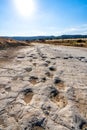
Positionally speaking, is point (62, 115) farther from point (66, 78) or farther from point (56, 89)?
point (66, 78)

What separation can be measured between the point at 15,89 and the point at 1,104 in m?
2.15

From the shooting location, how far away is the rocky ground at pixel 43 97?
8.16 m

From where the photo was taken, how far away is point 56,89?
11953 millimetres

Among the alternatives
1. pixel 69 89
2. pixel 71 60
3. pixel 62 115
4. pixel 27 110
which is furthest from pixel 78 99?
pixel 71 60

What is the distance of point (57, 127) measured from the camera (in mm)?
7832

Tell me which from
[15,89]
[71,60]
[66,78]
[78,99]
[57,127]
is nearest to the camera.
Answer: [57,127]

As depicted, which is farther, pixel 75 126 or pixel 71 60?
pixel 71 60

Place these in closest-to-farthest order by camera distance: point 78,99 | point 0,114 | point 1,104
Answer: point 0,114, point 1,104, point 78,99

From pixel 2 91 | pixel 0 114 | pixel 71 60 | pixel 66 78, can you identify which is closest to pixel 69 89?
pixel 66 78

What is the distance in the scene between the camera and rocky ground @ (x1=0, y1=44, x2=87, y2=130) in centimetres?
816

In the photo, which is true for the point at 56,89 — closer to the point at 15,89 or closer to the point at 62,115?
the point at 15,89

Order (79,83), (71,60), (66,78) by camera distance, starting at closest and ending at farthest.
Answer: (79,83) < (66,78) < (71,60)

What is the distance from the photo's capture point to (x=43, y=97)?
10508 millimetres

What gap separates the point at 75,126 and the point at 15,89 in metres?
4.68
